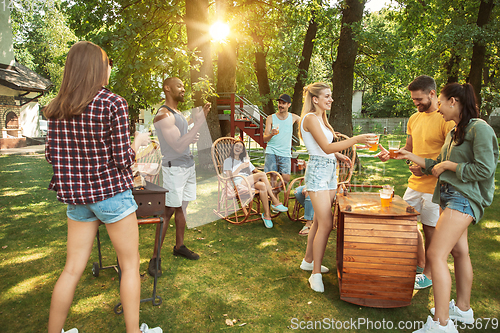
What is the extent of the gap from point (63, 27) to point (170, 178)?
3633 cm

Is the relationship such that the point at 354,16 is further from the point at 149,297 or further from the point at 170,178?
the point at 149,297

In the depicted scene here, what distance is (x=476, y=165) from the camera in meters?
2.27

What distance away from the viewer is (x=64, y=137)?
6.20 ft

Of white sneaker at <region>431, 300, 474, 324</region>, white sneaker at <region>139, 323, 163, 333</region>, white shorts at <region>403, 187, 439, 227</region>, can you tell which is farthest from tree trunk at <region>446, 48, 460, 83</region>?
white sneaker at <region>139, 323, 163, 333</region>

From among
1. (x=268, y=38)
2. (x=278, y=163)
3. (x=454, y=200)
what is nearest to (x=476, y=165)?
(x=454, y=200)

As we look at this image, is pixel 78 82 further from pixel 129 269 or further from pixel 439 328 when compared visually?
pixel 439 328

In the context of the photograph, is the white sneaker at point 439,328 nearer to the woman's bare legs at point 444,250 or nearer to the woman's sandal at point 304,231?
the woman's bare legs at point 444,250

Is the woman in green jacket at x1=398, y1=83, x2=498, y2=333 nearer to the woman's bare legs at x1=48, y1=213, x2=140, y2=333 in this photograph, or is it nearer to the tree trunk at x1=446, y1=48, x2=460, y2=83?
the woman's bare legs at x1=48, y1=213, x2=140, y2=333

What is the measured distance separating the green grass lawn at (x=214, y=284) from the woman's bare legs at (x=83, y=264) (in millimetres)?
594

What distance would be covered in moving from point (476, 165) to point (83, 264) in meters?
2.84

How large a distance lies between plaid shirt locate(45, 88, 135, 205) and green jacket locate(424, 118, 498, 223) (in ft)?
7.87

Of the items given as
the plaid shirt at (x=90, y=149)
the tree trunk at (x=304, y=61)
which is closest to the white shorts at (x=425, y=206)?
the plaid shirt at (x=90, y=149)

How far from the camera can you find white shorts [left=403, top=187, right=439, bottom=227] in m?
3.04

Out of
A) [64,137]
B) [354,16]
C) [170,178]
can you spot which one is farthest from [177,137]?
[354,16]
